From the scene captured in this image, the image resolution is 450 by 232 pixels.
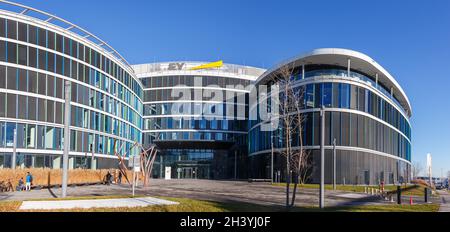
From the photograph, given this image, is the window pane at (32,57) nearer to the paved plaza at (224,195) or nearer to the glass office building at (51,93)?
the glass office building at (51,93)

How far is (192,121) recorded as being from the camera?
90.9 m

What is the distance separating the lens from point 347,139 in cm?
5400

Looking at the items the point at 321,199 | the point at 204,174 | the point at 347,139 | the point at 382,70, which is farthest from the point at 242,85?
the point at 321,199

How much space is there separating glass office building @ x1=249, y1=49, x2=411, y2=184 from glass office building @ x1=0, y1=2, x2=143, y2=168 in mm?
25535

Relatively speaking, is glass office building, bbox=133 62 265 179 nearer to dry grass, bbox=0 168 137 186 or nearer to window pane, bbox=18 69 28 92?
dry grass, bbox=0 168 137 186

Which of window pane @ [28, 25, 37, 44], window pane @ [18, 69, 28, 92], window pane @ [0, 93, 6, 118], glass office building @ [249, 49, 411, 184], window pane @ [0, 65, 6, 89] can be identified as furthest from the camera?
glass office building @ [249, 49, 411, 184]

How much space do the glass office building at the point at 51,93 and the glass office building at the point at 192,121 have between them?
24991 millimetres

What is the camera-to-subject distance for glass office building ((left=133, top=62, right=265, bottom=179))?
90562 mm

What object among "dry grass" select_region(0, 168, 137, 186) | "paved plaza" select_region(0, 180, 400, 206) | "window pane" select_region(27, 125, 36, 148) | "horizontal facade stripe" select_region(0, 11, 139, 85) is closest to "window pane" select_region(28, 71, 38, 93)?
"window pane" select_region(27, 125, 36, 148)

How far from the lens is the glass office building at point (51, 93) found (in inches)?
1833

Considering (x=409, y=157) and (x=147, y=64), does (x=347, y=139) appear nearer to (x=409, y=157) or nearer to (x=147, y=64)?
(x=409, y=157)

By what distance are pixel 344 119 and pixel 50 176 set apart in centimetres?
3578

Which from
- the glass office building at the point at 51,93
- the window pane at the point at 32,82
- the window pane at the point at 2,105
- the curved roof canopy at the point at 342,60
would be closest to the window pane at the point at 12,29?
the glass office building at the point at 51,93

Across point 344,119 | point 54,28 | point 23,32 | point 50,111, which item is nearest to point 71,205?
point 23,32
